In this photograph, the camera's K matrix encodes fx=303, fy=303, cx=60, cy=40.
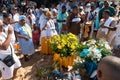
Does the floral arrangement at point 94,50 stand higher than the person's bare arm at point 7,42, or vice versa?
the person's bare arm at point 7,42

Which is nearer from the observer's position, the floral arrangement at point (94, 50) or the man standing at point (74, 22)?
the floral arrangement at point (94, 50)

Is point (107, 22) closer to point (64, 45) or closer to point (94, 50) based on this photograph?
point (64, 45)

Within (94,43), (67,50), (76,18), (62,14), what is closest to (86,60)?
(94,43)

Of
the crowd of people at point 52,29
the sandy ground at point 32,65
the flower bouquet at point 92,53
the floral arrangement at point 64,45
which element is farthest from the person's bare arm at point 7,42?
the sandy ground at point 32,65

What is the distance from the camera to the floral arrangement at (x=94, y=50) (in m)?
5.46

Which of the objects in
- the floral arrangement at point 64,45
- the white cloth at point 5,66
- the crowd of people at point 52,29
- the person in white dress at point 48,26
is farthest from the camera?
the person in white dress at point 48,26

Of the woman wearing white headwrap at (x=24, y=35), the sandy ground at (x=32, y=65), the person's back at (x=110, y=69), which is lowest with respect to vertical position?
the sandy ground at (x=32, y=65)

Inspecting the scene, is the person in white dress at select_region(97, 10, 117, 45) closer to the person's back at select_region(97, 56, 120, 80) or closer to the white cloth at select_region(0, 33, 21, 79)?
the white cloth at select_region(0, 33, 21, 79)

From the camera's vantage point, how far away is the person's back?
202cm

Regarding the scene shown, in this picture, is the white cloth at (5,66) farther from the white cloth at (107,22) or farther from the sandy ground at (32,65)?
the white cloth at (107,22)

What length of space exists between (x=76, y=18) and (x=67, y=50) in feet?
5.99

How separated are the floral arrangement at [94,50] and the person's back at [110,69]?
10.9 ft

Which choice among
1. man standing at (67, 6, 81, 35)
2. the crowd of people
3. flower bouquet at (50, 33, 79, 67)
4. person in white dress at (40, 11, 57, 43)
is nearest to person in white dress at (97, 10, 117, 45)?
the crowd of people

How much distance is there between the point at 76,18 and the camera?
851 cm
